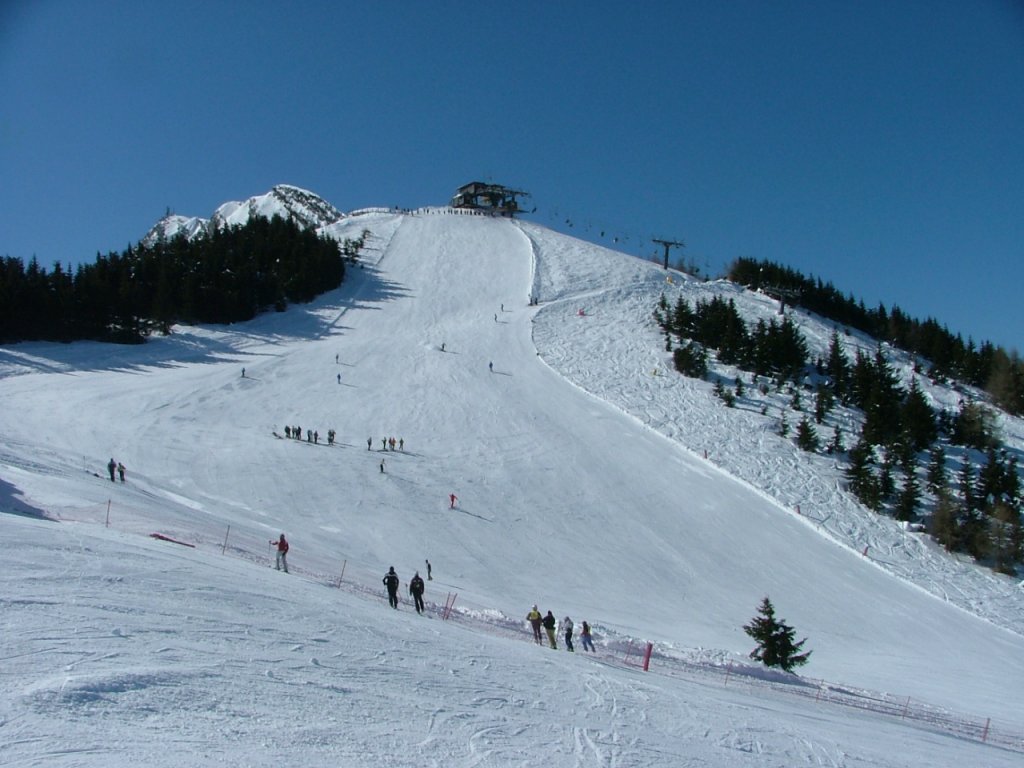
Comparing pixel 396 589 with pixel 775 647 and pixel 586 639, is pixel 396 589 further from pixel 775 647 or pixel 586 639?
pixel 775 647

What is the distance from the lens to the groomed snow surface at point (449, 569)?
26.5ft

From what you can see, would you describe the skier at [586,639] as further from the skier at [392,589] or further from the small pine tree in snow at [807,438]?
the small pine tree in snow at [807,438]

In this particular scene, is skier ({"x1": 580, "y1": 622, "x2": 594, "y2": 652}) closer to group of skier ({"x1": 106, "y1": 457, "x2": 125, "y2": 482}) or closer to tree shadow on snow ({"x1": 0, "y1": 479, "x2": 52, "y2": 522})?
tree shadow on snow ({"x1": 0, "y1": 479, "x2": 52, "y2": 522})

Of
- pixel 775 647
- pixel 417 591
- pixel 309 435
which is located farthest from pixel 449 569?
pixel 309 435

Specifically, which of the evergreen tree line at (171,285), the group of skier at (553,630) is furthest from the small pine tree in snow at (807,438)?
the evergreen tree line at (171,285)

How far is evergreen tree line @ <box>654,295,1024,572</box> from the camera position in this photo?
113ft

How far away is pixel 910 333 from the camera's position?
7594 centimetres

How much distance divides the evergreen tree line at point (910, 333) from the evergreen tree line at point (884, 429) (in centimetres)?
860

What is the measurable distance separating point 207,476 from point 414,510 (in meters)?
7.95

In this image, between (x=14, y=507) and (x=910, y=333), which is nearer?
(x=14, y=507)

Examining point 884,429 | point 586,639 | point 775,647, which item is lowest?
point 775,647

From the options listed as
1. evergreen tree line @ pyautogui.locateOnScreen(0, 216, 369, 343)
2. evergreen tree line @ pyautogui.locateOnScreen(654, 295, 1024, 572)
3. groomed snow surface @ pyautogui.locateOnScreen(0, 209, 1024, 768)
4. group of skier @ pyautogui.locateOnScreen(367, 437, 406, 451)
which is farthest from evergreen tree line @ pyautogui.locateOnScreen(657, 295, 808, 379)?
evergreen tree line @ pyautogui.locateOnScreen(0, 216, 369, 343)

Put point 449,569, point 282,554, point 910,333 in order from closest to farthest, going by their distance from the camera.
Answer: point 282,554
point 449,569
point 910,333

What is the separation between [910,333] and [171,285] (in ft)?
234
